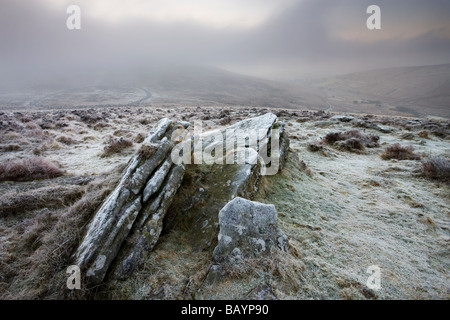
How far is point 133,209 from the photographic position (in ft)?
14.1

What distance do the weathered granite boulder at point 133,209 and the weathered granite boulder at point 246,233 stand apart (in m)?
1.55

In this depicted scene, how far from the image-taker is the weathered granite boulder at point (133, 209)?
3700 mm

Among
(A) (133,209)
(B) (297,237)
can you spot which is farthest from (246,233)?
(A) (133,209)

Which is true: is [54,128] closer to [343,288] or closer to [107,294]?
[107,294]

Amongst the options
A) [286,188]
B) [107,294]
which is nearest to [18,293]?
[107,294]

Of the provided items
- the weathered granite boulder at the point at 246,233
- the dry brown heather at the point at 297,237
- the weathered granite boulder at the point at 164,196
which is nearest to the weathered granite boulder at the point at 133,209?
the weathered granite boulder at the point at 164,196

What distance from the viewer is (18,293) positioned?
3400 millimetres

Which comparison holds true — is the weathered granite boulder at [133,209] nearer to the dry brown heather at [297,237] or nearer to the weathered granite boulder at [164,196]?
the weathered granite boulder at [164,196]

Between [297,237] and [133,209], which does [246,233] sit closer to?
[297,237]

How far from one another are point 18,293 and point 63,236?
1.12 m

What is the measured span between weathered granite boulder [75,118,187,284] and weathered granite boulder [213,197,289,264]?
1550 millimetres

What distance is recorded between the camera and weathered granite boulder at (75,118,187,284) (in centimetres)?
370

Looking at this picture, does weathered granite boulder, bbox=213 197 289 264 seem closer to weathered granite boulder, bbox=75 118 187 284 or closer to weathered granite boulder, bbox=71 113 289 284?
weathered granite boulder, bbox=71 113 289 284

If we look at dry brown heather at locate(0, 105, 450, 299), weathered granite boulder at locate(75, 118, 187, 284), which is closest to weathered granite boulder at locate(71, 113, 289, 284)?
weathered granite boulder at locate(75, 118, 187, 284)
